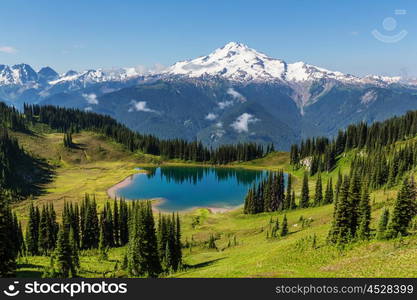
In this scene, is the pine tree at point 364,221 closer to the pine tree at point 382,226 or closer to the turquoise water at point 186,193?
Result: the pine tree at point 382,226

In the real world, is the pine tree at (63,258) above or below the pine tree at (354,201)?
below

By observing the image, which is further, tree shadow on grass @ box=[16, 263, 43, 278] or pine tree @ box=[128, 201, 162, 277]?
pine tree @ box=[128, 201, 162, 277]

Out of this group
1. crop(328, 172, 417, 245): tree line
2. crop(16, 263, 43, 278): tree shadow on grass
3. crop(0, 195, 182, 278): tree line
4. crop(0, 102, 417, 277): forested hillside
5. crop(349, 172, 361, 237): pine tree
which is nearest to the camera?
crop(0, 102, 417, 277): forested hillside

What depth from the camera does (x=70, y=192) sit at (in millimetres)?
166000

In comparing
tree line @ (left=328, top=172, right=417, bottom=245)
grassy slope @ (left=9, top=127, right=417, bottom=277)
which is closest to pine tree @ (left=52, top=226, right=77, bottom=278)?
grassy slope @ (left=9, top=127, right=417, bottom=277)

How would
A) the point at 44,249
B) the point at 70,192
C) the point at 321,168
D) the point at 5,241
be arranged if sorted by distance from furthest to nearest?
the point at 321,168 < the point at 70,192 < the point at 44,249 < the point at 5,241

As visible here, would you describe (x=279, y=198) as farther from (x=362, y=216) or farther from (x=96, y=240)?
(x=362, y=216)

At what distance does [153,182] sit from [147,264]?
143883 mm

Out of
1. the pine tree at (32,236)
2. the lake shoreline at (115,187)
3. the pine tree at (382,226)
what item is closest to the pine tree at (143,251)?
the pine tree at (382,226)

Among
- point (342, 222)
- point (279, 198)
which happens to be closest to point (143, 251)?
point (342, 222)

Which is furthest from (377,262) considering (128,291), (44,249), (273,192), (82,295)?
(273,192)

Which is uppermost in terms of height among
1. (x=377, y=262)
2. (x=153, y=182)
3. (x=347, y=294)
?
(x=347, y=294)

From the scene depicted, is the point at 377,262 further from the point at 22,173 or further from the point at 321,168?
the point at 22,173

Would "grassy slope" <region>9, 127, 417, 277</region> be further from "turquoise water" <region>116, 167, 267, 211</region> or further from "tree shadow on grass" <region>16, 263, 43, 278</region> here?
"turquoise water" <region>116, 167, 267, 211</region>
